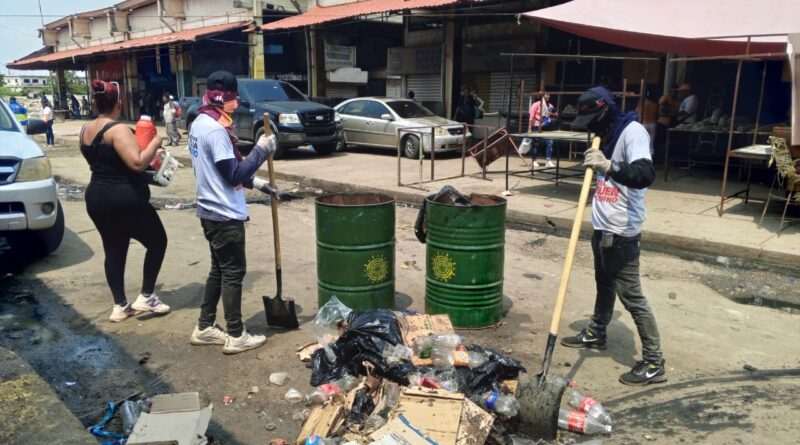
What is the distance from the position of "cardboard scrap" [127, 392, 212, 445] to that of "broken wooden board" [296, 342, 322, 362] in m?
0.93

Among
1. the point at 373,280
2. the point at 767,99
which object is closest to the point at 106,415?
the point at 373,280

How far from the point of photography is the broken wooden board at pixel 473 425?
9.62ft

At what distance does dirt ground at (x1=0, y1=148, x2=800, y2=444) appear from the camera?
342 cm

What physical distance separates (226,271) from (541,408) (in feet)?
7.49

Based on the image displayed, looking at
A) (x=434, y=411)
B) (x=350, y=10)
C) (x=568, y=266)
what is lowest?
(x=434, y=411)

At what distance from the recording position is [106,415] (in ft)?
10.9

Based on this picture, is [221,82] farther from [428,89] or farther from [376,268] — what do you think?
[428,89]

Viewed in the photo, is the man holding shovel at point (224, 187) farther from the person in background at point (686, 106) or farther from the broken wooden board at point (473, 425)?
the person in background at point (686, 106)

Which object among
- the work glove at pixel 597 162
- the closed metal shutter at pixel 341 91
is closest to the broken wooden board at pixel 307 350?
the work glove at pixel 597 162

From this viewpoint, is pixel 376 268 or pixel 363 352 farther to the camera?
pixel 376 268

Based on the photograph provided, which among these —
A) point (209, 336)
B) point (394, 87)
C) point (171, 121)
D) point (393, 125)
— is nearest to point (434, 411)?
point (209, 336)

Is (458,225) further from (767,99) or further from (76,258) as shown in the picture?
(767,99)

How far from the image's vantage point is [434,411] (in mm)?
3043

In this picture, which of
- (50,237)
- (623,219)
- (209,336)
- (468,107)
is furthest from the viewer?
(468,107)
